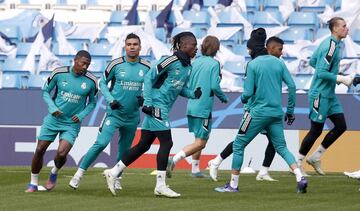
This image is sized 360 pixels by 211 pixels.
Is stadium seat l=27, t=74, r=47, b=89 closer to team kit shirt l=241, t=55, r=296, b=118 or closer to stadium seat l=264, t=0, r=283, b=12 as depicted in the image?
stadium seat l=264, t=0, r=283, b=12

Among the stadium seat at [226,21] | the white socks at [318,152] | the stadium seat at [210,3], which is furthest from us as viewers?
the stadium seat at [210,3]

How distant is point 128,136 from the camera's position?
14906 millimetres

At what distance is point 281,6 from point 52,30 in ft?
19.4

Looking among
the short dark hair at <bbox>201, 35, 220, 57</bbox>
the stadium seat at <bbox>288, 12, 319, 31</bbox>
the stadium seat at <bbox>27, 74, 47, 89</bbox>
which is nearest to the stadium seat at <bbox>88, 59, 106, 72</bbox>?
the stadium seat at <bbox>27, 74, 47, 89</bbox>

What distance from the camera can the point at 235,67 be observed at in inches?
955

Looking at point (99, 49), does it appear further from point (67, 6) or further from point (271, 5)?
point (271, 5)

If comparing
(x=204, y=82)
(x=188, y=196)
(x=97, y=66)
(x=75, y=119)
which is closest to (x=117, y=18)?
(x=97, y=66)

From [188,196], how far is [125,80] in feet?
6.20

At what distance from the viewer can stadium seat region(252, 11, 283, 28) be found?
85.8ft

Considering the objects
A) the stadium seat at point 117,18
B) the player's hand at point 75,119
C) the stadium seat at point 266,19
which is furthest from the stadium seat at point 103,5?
the player's hand at point 75,119

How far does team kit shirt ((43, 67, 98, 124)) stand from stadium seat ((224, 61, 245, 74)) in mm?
9852

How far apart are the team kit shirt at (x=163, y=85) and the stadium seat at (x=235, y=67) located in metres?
10.6

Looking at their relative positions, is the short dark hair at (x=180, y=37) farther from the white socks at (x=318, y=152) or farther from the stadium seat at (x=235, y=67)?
the stadium seat at (x=235, y=67)

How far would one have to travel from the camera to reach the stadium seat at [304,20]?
26.1 metres
